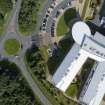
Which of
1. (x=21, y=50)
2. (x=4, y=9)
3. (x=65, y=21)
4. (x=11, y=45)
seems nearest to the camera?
(x=4, y=9)

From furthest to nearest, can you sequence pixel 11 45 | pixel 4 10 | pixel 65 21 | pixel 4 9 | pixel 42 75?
pixel 11 45 → pixel 65 21 → pixel 42 75 → pixel 4 10 → pixel 4 9

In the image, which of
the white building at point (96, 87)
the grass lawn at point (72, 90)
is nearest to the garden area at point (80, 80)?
the grass lawn at point (72, 90)

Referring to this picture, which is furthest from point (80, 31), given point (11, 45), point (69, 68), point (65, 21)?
point (11, 45)

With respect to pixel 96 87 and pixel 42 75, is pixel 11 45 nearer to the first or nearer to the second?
pixel 42 75

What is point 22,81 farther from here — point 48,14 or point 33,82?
point 48,14

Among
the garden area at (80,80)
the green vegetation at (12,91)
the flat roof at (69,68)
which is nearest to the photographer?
the flat roof at (69,68)

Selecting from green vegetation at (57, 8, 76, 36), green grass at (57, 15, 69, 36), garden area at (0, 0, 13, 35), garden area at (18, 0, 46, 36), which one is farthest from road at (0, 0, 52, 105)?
green vegetation at (57, 8, 76, 36)

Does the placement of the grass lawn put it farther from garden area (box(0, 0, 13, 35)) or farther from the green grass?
garden area (box(0, 0, 13, 35))

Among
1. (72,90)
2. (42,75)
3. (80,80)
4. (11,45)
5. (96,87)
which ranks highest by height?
(11,45)

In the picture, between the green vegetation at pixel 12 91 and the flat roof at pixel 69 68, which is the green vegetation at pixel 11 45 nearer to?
the green vegetation at pixel 12 91
